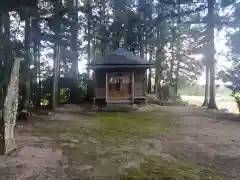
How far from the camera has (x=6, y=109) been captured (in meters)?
5.07

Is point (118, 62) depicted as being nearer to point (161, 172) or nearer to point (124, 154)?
point (124, 154)

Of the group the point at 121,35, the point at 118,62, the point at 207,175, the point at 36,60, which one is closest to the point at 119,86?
the point at 118,62

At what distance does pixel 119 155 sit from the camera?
4.93 meters

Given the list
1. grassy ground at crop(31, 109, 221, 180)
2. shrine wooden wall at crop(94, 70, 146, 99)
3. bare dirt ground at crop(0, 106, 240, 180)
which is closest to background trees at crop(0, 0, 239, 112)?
shrine wooden wall at crop(94, 70, 146, 99)

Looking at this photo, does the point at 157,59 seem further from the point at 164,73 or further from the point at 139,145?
the point at 139,145

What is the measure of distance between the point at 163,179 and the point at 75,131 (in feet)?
13.9

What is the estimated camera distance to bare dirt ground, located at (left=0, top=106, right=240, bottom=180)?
12.9 ft

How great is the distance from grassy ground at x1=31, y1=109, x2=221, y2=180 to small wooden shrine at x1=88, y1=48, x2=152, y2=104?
21.2 ft

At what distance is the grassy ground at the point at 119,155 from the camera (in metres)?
3.92

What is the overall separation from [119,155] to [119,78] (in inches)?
404

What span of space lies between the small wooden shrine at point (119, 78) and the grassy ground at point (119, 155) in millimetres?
6460

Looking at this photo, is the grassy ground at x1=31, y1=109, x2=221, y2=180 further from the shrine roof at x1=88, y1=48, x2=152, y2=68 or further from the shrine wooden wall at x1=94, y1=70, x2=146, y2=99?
the shrine wooden wall at x1=94, y1=70, x2=146, y2=99

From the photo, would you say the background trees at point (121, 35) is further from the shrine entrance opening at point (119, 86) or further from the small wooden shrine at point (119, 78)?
the shrine entrance opening at point (119, 86)

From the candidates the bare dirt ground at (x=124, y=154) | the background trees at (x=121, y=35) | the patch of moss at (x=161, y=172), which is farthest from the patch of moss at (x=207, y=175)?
the background trees at (x=121, y=35)
